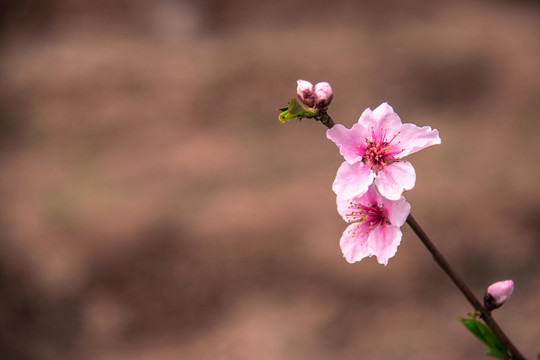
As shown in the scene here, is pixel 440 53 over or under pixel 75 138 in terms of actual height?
under

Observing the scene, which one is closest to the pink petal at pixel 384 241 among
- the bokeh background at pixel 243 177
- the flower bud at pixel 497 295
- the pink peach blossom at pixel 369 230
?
the pink peach blossom at pixel 369 230

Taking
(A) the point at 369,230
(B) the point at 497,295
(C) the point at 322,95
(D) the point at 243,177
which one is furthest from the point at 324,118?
(D) the point at 243,177

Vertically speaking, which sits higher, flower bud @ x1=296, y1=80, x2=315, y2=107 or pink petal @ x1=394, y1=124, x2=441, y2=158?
flower bud @ x1=296, y1=80, x2=315, y2=107

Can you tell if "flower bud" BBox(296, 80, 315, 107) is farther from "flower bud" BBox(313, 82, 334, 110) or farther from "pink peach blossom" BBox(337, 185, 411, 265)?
"pink peach blossom" BBox(337, 185, 411, 265)

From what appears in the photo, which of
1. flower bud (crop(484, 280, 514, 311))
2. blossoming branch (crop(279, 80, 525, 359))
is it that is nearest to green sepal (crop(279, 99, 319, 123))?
blossoming branch (crop(279, 80, 525, 359))

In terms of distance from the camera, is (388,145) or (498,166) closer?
(388,145)

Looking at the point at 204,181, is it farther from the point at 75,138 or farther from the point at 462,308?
the point at 462,308

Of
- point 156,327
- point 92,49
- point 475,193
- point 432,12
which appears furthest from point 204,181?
point 432,12
